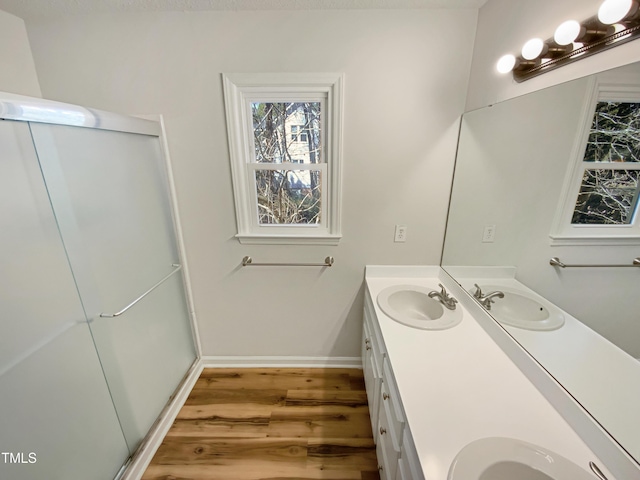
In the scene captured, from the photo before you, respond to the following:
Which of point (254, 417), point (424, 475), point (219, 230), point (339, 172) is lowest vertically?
point (254, 417)

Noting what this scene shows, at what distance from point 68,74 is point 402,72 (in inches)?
77.7

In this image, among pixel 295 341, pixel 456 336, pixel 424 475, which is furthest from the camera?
pixel 295 341

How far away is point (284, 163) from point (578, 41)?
140cm

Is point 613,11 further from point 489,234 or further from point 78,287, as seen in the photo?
point 78,287

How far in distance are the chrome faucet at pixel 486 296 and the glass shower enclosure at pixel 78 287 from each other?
1.88 meters

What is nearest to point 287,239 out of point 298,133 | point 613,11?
point 298,133

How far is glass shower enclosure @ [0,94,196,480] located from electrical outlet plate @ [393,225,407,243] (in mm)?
1563

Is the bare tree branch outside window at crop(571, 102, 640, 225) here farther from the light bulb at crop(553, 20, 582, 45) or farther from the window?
the window

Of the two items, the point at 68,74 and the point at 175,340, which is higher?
the point at 68,74

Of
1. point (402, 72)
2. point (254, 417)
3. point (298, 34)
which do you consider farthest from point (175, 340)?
point (402, 72)

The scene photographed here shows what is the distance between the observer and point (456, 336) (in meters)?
1.30

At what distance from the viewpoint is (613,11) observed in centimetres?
74

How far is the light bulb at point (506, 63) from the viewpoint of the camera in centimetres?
119

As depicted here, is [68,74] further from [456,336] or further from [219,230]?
[456,336]
